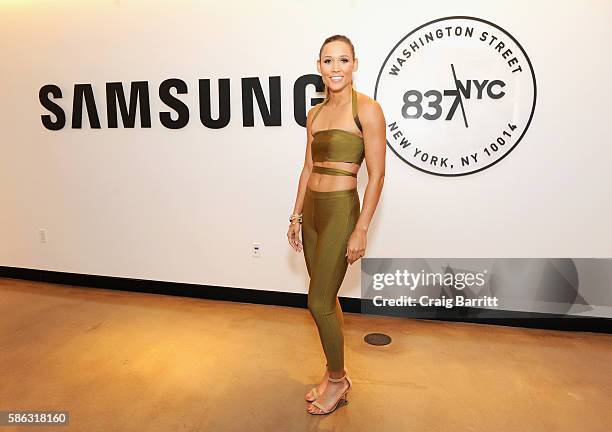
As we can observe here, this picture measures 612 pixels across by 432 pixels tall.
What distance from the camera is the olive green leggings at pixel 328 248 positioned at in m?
2.07

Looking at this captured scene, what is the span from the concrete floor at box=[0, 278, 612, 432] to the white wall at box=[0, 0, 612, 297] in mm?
559

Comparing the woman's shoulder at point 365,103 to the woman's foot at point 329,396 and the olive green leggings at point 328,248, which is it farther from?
the woman's foot at point 329,396

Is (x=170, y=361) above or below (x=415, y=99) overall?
below

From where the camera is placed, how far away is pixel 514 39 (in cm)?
292

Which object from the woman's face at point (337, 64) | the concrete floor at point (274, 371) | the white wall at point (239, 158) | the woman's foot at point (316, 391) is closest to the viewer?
the woman's face at point (337, 64)

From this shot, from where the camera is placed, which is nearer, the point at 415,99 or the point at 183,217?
the point at 415,99

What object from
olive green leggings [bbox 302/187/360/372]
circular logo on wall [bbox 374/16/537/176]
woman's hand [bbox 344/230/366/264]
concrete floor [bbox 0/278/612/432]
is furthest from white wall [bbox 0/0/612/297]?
woman's hand [bbox 344/230/366/264]

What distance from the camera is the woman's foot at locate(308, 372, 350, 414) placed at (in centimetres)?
224

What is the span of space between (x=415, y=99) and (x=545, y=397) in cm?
201

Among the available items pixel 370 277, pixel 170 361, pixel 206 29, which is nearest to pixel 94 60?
pixel 206 29

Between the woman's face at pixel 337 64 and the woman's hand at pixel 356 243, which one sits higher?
the woman's face at pixel 337 64

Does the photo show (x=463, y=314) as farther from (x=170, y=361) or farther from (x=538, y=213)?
(x=170, y=361)

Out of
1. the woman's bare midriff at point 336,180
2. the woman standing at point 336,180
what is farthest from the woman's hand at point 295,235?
the woman's bare midriff at point 336,180

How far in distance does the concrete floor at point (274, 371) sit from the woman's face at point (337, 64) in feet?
5.33
